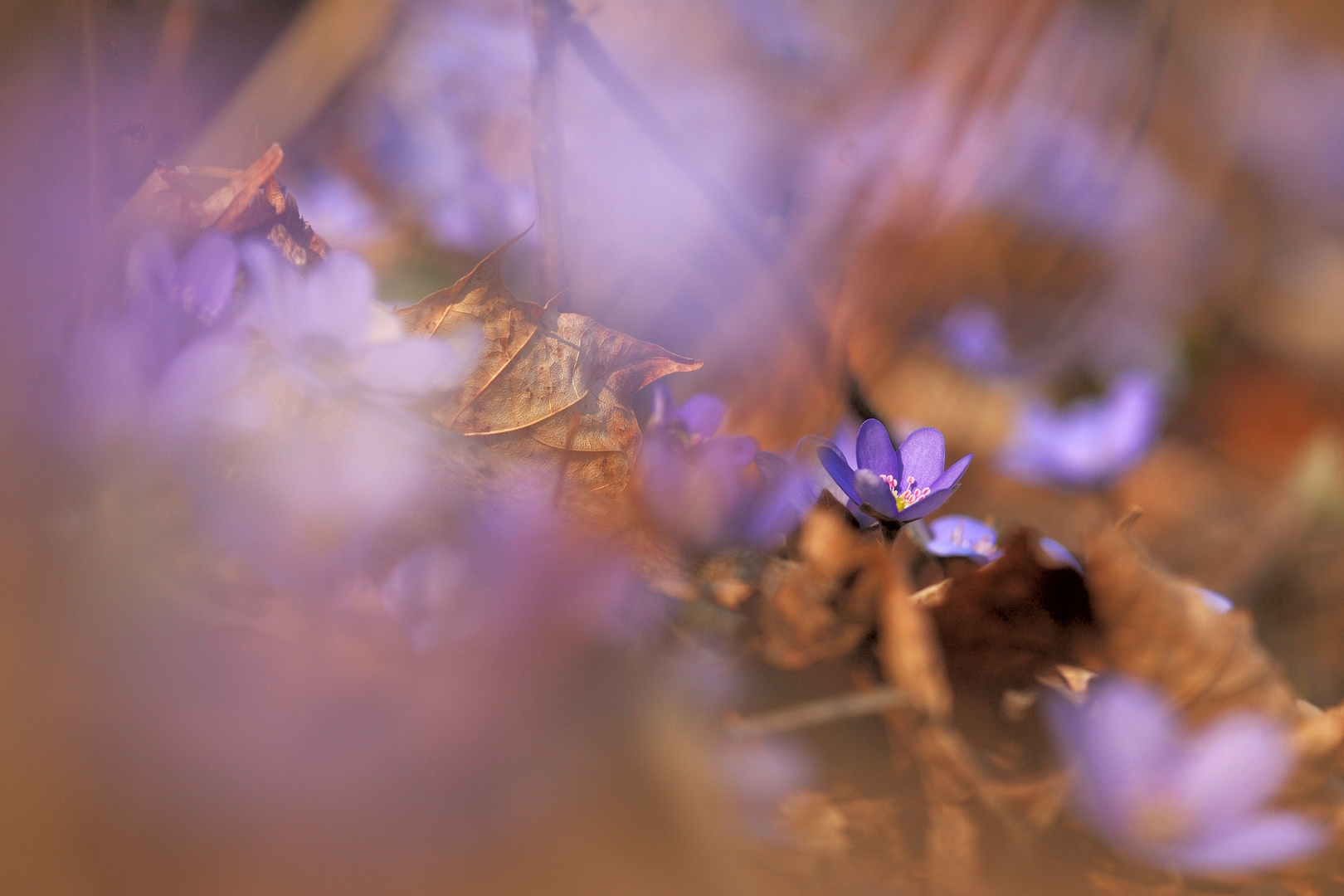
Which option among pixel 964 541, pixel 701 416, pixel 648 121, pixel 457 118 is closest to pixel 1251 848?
pixel 964 541

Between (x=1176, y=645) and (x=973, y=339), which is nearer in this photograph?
(x=1176, y=645)

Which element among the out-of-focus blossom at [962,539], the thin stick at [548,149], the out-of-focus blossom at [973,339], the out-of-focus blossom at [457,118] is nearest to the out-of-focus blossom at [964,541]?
the out-of-focus blossom at [962,539]

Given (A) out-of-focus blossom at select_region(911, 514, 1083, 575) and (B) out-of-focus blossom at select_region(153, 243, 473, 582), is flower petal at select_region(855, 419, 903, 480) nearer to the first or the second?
(A) out-of-focus blossom at select_region(911, 514, 1083, 575)

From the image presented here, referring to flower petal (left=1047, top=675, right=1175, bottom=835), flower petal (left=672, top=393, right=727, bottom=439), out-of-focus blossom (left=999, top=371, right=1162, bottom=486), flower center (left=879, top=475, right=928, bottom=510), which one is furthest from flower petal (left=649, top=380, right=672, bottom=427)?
out-of-focus blossom (left=999, top=371, right=1162, bottom=486)

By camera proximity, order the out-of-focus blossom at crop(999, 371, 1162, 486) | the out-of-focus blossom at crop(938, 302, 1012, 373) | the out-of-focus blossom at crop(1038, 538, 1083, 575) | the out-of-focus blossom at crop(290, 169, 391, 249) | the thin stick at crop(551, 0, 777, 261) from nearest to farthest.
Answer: the out-of-focus blossom at crop(1038, 538, 1083, 575) < the thin stick at crop(551, 0, 777, 261) < the out-of-focus blossom at crop(290, 169, 391, 249) < the out-of-focus blossom at crop(999, 371, 1162, 486) < the out-of-focus blossom at crop(938, 302, 1012, 373)

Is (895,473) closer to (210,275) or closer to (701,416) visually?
(701,416)
